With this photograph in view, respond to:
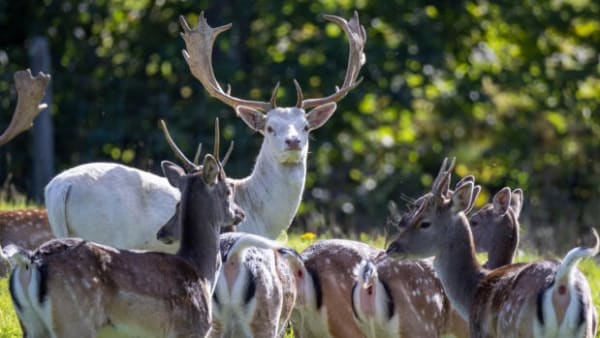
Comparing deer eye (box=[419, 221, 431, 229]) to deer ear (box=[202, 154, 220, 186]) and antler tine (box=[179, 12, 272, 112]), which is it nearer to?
deer ear (box=[202, 154, 220, 186])

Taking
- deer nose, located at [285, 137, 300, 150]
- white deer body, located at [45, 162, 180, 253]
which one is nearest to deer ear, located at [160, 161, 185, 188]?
white deer body, located at [45, 162, 180, 253]

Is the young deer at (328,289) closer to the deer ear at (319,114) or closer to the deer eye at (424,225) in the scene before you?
the deer eye at (424,225)

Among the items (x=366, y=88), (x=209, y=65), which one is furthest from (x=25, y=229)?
(x=366, y=88)

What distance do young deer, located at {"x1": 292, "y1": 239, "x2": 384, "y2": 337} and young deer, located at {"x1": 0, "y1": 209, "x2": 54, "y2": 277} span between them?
3208 mm

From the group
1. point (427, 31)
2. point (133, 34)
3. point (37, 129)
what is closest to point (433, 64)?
point (427, 31)

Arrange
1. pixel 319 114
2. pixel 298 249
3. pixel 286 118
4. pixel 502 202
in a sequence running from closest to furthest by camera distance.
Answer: pixel 502 202 → pixel 286 118 → pixel 298 249 → pixel 319 114

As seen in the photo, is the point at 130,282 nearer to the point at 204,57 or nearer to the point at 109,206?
the point at 109,206

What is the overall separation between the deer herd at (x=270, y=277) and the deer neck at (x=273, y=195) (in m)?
0.97

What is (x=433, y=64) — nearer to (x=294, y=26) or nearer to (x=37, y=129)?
(x=294, y=26)

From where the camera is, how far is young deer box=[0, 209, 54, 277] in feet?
38.3

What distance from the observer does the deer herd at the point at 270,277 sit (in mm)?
7594

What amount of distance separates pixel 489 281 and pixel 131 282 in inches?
75.1

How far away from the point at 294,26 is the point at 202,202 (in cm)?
1177

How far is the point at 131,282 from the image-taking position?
7.82 m
